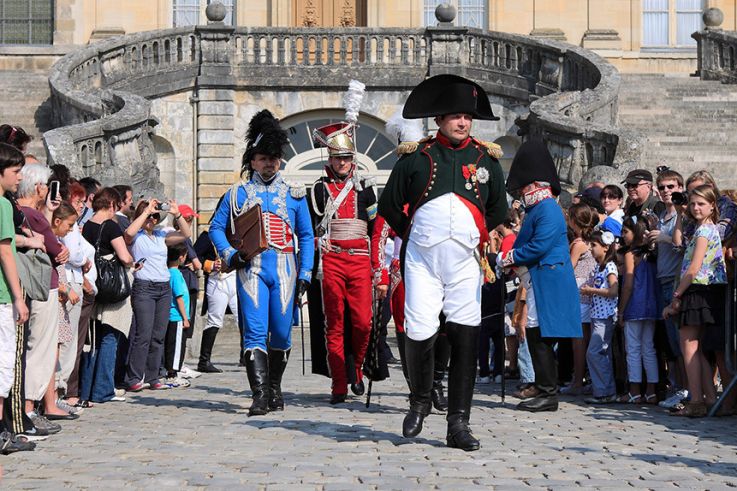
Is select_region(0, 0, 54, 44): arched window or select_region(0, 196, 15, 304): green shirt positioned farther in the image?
select_region(0, 0, 54, 44): arched window

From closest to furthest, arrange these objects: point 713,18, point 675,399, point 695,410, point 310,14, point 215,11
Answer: point 695,410 → point 675,399 → point 215,11 → point 713,18 → point 310,14

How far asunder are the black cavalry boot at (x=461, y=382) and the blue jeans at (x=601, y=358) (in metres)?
3.03

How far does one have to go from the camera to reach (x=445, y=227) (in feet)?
30.1

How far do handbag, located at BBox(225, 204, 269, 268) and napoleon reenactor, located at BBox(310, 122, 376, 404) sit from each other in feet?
2.77

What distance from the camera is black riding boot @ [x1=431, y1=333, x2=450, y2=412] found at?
10.9 meters

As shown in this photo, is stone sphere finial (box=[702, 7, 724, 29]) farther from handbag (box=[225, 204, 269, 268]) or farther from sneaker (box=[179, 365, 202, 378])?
handbag (box=[225, 204, 269, 268])

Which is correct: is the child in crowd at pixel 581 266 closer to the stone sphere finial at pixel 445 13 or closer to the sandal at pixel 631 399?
the sandal at pixel 631 399

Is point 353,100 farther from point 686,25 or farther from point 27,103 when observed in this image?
point 686,25

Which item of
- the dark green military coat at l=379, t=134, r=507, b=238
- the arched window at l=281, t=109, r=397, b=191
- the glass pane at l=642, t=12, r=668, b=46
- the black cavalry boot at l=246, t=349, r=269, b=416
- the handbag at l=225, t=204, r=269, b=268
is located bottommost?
the black cavalry boot at l=246, t=349, r=269, b=416

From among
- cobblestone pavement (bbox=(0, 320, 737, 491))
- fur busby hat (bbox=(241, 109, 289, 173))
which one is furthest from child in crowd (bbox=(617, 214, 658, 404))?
fur busby hat (bbox=(241, 109, 289, 173))

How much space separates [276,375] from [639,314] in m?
2.87

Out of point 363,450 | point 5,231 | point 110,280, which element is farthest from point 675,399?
point 5,231

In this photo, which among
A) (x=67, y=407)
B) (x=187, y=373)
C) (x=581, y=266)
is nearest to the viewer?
(x=67, y=407)

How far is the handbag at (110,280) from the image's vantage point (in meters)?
11.9
